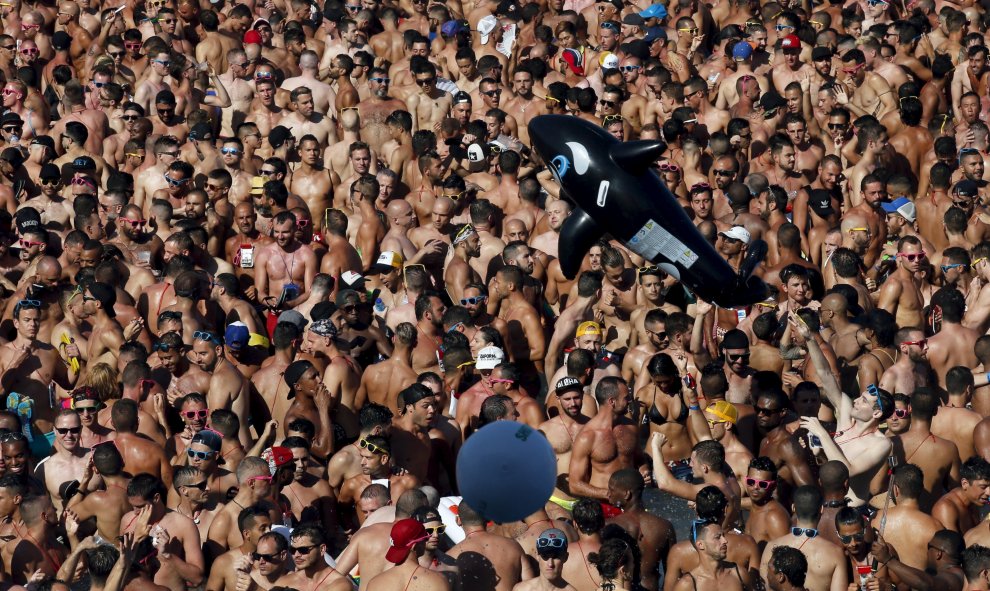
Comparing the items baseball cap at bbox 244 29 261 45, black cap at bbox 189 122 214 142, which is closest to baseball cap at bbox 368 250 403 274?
black cap at bbox 189 122 214 142

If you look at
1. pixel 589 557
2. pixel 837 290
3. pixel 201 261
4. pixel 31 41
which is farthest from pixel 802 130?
pixel 31 41

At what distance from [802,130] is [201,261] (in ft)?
18.6

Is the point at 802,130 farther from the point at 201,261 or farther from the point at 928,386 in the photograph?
the point at 201,261

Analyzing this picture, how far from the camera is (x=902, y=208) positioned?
15.7 meters

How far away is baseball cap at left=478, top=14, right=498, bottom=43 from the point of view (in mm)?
19781

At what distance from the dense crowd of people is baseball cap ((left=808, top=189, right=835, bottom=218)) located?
A: 20mm

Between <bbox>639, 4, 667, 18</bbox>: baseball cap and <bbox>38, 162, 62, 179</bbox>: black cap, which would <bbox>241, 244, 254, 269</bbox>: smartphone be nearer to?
<bbox>38, 162, 62, 179</bbox>: black cap

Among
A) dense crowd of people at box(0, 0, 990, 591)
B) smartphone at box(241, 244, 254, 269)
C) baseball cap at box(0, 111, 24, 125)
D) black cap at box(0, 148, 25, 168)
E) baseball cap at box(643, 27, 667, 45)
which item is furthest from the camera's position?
baseball cap at box(643, 27, 667, 45)

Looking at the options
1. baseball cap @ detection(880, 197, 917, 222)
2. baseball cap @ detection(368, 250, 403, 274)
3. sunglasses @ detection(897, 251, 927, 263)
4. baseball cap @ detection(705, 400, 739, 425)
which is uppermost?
baseball cap @ detection(705, 400, 739, 425)

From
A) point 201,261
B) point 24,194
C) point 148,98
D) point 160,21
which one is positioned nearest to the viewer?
point 201,261

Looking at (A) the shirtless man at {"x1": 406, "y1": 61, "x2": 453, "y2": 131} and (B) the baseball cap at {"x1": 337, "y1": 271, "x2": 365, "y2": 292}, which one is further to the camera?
(A) the shirtless man at {"x1": 406, "y1": 61, "x2": 453, "y2": 131}

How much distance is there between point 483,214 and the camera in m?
15.7

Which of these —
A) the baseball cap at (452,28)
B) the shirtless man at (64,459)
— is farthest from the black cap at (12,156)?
the baseball cap at (452,28)

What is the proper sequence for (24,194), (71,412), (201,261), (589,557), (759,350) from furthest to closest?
(24,194)
(201,261)
(759,350)
(71,412)
(589,557)
